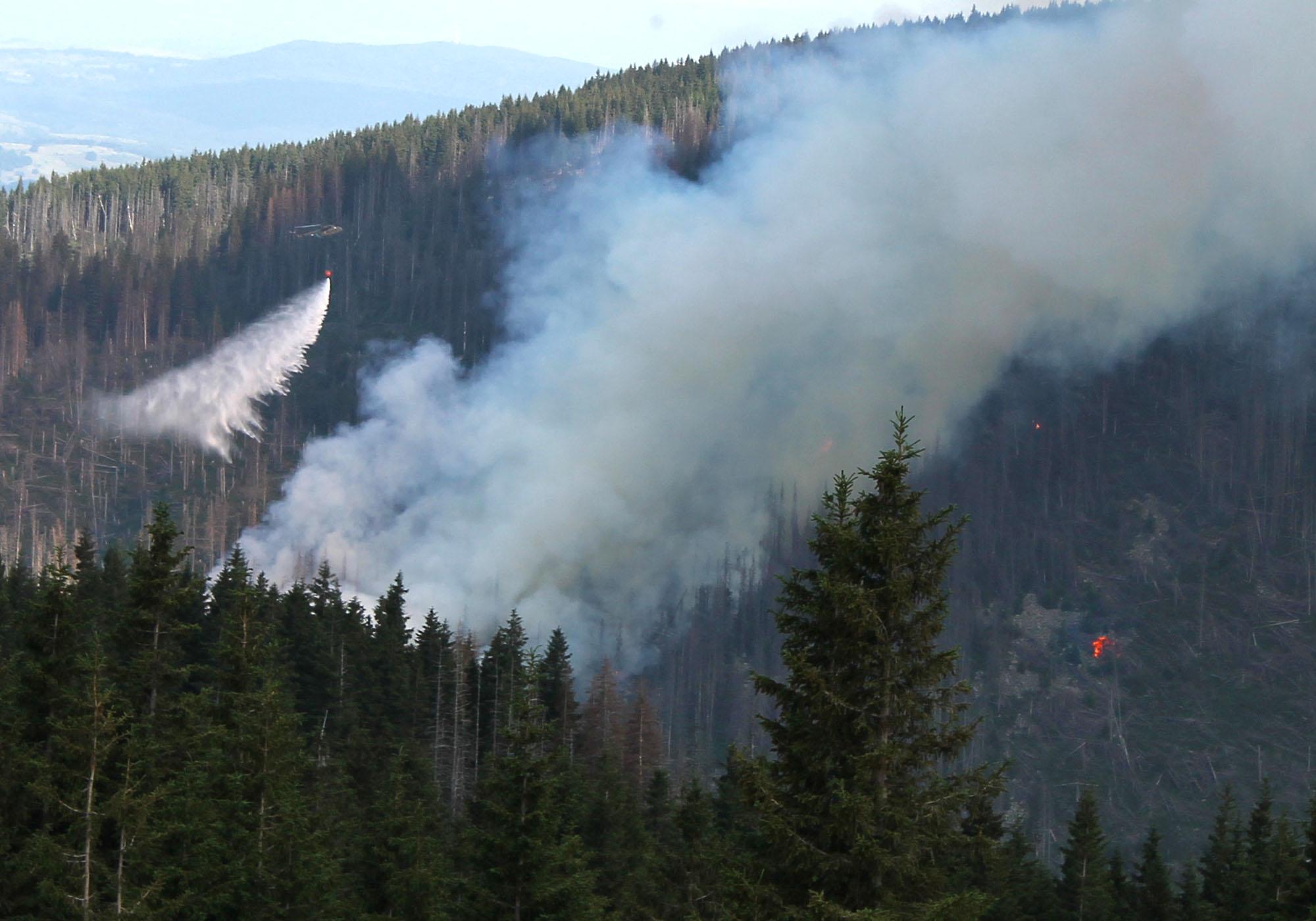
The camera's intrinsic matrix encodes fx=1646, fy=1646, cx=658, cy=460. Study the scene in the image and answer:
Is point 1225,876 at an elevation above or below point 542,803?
above

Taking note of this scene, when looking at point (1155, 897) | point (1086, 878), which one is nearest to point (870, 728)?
point (1086, 878)

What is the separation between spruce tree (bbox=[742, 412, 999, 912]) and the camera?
23.3 metres

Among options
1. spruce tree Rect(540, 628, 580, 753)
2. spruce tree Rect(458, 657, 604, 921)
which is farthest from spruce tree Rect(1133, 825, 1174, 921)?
spruce tree Rect(458, 657, 604, 921)

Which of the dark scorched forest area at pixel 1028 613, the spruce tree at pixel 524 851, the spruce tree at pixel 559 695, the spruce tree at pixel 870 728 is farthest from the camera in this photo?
the spruce tree at pixel 559 695

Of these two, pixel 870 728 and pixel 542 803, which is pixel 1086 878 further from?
pixel 870 728

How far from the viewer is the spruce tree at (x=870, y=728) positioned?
23.3 metres

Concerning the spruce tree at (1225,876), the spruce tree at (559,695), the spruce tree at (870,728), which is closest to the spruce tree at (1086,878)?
the spruce tree at (1225,876)

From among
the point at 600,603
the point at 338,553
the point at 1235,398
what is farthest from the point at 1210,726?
the point at 338,553

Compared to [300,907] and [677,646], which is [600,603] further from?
[300,907]

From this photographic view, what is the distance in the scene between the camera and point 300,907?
3556 centimetres

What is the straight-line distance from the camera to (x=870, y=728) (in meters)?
23.5

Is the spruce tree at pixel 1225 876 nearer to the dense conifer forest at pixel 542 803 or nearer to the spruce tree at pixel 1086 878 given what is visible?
the dense conifer forest at pixel 542 803

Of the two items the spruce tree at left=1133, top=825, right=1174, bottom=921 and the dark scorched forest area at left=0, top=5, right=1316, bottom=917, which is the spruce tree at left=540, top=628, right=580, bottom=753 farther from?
the spruce tree at left=1133, top=825, right=1174, bottom=921

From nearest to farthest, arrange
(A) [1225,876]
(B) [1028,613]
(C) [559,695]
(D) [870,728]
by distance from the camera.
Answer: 1. (D) [870,728]
2. (A) [1225,876]
3. (C) [559,695]
4. (B) [1028,613]
